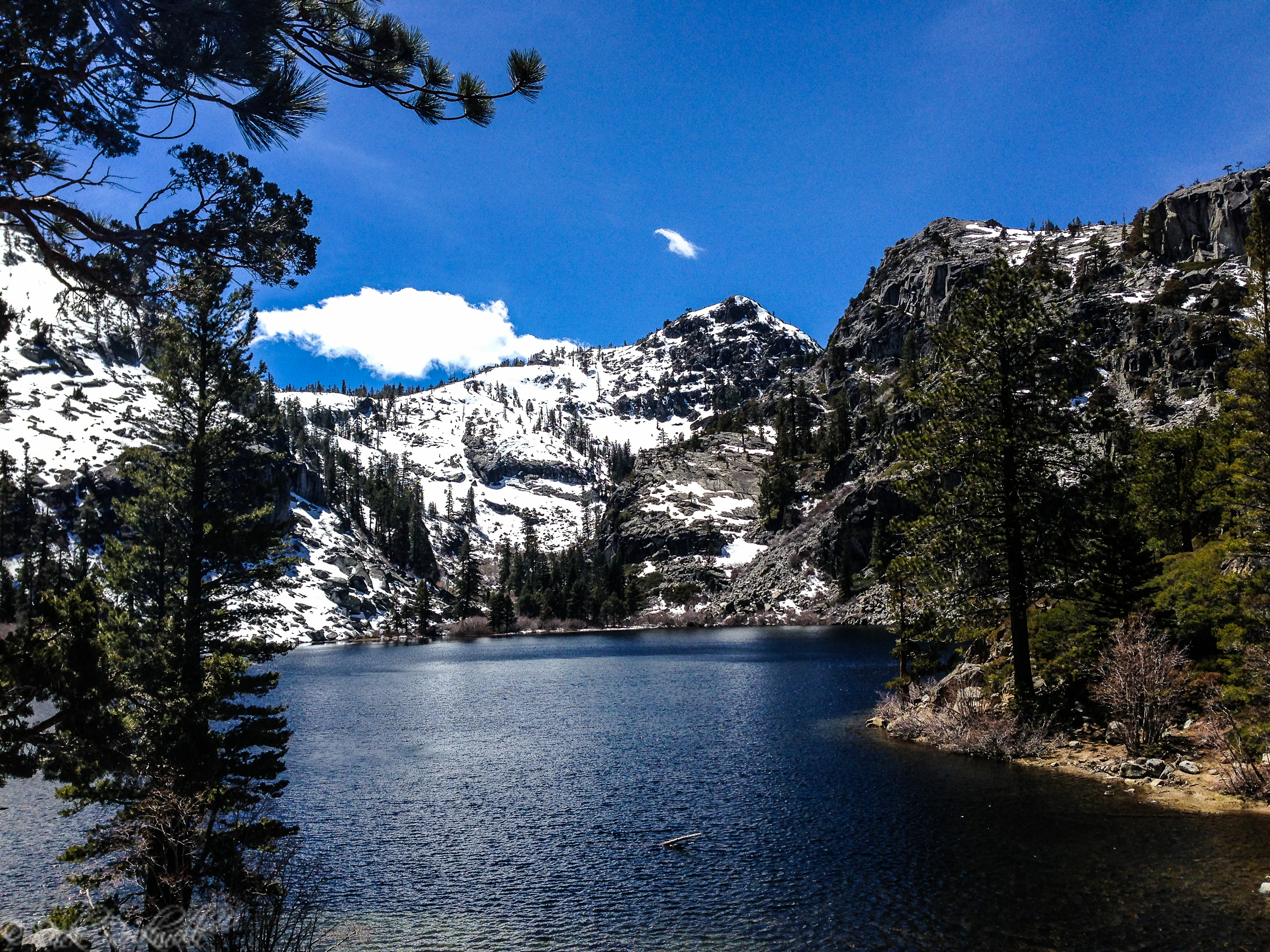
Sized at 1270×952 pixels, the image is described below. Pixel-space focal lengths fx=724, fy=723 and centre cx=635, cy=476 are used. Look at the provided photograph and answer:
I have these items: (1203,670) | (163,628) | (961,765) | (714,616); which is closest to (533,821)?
(163,628)

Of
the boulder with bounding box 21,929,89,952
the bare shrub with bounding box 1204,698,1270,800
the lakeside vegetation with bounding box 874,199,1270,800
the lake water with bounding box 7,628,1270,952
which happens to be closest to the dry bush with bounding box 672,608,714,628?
the lake water with bounding box 7,628,1270,952

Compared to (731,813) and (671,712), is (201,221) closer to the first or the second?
(731,813)

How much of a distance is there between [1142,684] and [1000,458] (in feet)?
33.8

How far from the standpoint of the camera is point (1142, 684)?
27.3 meters

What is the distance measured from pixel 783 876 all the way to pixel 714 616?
146m

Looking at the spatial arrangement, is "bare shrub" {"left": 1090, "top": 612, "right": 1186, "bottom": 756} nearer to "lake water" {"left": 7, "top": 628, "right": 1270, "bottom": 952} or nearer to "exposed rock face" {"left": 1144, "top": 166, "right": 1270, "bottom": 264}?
"lake water" {"left": 7, "top": 628, "right": 1270, "bottom": 952}

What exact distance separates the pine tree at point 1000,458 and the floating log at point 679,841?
1600cm

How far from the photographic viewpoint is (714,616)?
16450 centimetres

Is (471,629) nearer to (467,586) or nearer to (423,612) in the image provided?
(423,612)

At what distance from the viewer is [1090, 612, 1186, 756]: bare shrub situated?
27.2m

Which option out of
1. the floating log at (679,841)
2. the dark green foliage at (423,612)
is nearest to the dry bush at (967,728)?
the floating log at (679,841)

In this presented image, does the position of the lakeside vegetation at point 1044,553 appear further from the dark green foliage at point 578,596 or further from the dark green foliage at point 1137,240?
the dark green foliage at point 1137,240

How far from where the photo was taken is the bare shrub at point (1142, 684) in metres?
27.2

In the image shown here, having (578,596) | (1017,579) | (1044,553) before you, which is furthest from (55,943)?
(578,596)
